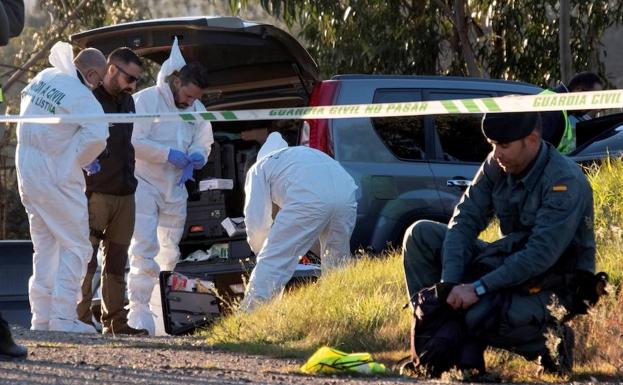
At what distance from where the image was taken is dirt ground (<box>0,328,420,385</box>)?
6402mm

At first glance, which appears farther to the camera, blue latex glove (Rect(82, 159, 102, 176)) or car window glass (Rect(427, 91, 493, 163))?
car window glass (Rect(427, 91, 493, 163))

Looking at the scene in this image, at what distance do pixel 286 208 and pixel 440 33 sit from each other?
1030cm

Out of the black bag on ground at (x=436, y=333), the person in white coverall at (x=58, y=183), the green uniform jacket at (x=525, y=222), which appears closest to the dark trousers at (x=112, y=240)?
the person in white coverall at (x=58, y=183)

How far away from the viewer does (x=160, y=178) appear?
35.2 feet

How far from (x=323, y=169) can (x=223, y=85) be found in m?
1.85

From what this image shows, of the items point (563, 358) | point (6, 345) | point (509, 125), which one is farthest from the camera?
point (6, 345)

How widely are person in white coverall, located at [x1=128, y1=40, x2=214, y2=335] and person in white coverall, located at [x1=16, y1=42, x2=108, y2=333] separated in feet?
3.21

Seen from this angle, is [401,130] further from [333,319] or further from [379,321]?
[379,321]

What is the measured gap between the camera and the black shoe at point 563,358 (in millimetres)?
6633

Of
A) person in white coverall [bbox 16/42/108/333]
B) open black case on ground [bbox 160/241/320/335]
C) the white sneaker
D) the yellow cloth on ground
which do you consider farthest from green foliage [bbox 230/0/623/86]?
the yellow cloth on ground

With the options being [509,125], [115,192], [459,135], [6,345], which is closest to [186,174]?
[115,192]

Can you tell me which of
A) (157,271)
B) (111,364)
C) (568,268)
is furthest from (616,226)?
(157,271)

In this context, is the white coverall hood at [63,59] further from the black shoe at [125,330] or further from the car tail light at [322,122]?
the black shoe at [125,330]

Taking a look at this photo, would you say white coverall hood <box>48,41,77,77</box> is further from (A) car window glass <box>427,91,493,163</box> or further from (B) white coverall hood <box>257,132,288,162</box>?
(A) car window glass <box>427,91,493,163</box>
